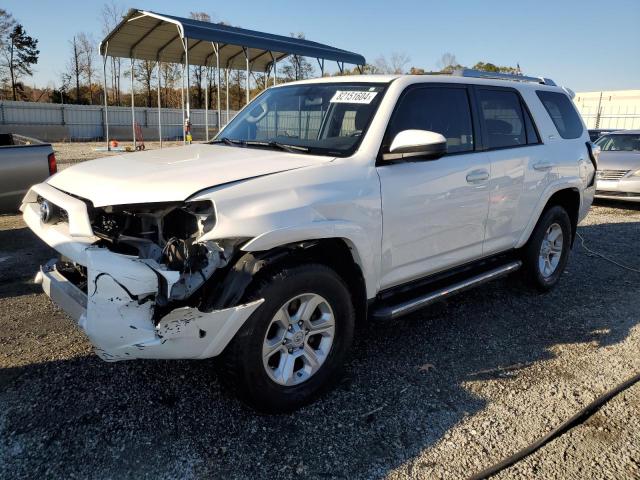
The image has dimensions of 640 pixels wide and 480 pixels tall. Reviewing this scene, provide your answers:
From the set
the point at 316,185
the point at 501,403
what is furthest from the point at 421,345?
the point at 316,185

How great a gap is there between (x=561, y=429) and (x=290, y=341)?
1.61 meters

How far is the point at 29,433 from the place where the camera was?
2742mm

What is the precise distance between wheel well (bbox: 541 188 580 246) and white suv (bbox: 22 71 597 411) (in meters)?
0.69

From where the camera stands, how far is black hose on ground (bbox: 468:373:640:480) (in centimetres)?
256

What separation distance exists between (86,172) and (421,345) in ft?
8.80

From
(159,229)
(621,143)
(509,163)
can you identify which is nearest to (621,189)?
(621,143)

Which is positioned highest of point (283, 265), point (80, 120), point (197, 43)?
point (197, 43)

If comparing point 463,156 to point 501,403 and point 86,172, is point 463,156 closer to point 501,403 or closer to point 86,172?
point 501,403

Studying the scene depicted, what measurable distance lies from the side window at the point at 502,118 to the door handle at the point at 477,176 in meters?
0.31

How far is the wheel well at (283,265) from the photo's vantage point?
8.54ft

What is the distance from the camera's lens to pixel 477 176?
395 cm

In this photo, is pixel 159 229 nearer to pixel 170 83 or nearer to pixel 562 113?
pixel 562 113

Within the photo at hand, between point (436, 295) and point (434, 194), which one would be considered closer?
point (434, 194)

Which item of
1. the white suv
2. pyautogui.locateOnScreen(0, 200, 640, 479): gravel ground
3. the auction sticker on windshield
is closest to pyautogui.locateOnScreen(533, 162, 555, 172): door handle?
the white suv
